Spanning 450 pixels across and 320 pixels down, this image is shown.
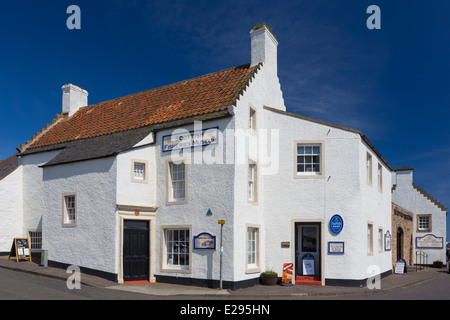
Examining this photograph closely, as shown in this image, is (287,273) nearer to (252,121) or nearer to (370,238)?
(370,238)

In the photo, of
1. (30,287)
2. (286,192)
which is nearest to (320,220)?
(286,192)

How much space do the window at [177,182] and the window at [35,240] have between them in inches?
371

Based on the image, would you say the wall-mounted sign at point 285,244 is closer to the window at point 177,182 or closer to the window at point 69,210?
the window at point 177,182

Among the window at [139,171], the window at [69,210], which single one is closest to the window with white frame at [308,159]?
the window at [139,171]

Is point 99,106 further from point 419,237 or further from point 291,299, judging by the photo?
point 419,237

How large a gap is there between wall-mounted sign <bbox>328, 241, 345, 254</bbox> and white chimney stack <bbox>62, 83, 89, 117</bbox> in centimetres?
1765

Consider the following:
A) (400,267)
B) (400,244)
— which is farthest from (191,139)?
(400,244)

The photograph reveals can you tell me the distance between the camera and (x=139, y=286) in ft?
53.8

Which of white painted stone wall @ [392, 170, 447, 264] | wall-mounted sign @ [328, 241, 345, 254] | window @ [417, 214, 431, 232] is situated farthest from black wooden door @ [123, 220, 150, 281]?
window @ [417, 214, 431, 232]

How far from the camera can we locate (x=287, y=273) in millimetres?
17922

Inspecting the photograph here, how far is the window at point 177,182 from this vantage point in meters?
17.9

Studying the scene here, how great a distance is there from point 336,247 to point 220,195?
525 cm

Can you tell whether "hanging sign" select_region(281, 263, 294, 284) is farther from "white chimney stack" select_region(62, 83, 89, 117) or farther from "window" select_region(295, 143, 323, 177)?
"white chimney stack" select_region(62, 83, 89, 117)

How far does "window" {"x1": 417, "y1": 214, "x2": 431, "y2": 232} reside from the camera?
3334cm
